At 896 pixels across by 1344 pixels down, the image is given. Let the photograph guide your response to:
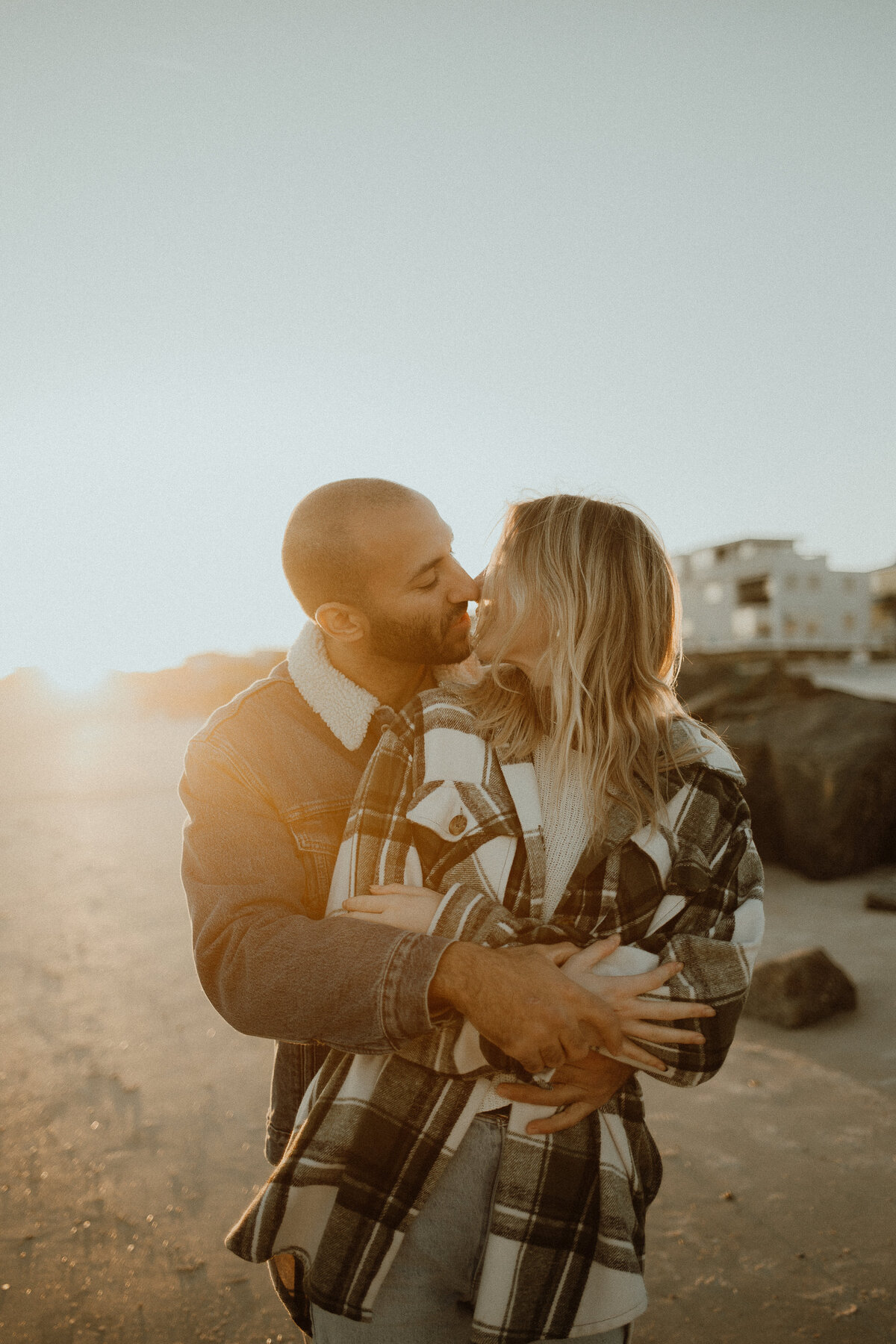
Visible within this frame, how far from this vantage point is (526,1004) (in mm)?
1295

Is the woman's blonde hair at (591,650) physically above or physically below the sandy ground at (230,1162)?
above

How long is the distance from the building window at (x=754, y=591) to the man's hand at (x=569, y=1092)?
36141mm

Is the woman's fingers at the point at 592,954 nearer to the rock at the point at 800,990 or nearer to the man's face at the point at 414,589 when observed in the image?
the man's face at the point at 414,589

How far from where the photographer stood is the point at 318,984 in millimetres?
1387

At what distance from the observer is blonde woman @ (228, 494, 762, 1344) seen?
1.39 metres

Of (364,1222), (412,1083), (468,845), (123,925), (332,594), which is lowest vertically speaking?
(123,925)

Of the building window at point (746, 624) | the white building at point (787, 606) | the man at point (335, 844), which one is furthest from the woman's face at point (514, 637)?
the building window at point (746, 624)

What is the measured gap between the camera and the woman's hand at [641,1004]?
1.35m

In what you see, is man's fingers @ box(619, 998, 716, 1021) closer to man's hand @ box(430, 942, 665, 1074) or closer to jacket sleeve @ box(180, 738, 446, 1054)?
man's hand @ box(430, 942, 665, 1074)

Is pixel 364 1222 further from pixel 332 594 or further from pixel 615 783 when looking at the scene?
pixel 332 594

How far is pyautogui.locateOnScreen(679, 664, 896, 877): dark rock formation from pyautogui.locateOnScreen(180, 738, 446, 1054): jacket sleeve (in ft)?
17.8

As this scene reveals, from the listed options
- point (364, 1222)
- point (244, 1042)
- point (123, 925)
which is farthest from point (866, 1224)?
point (123, 925)

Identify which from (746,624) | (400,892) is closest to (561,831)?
(400,892)

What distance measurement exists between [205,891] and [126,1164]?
8.23 ft
